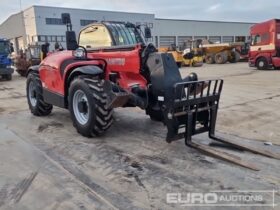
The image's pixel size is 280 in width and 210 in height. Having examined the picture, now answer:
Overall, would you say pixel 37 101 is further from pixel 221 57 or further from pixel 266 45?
pixel 221 57

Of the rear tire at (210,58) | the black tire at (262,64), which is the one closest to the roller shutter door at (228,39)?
the rear tire at (210,58)

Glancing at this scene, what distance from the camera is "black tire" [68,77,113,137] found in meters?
5.61

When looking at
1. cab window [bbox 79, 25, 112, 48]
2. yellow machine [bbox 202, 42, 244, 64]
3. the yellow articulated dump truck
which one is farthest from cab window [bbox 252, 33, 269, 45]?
cab window [bbox 79, 25, 112, 48]

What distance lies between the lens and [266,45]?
69.7 ft

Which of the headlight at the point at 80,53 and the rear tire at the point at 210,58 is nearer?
the headlight at the point at 80,53

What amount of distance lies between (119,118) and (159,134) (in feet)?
5.33

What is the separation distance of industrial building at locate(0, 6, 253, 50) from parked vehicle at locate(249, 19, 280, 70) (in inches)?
722

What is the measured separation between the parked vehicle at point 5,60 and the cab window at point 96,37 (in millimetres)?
11069

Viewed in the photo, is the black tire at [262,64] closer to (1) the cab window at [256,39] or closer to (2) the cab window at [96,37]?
(1) the cab window at [256,39]

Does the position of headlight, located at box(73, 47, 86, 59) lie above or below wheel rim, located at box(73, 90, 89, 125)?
above

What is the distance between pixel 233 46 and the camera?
30.3 metres

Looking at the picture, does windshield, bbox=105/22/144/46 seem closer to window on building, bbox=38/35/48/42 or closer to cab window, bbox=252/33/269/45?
cab window, bbox=252/33/269/45

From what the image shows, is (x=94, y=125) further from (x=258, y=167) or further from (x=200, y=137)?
(x=258, y=167)

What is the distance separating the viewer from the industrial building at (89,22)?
42.5m
